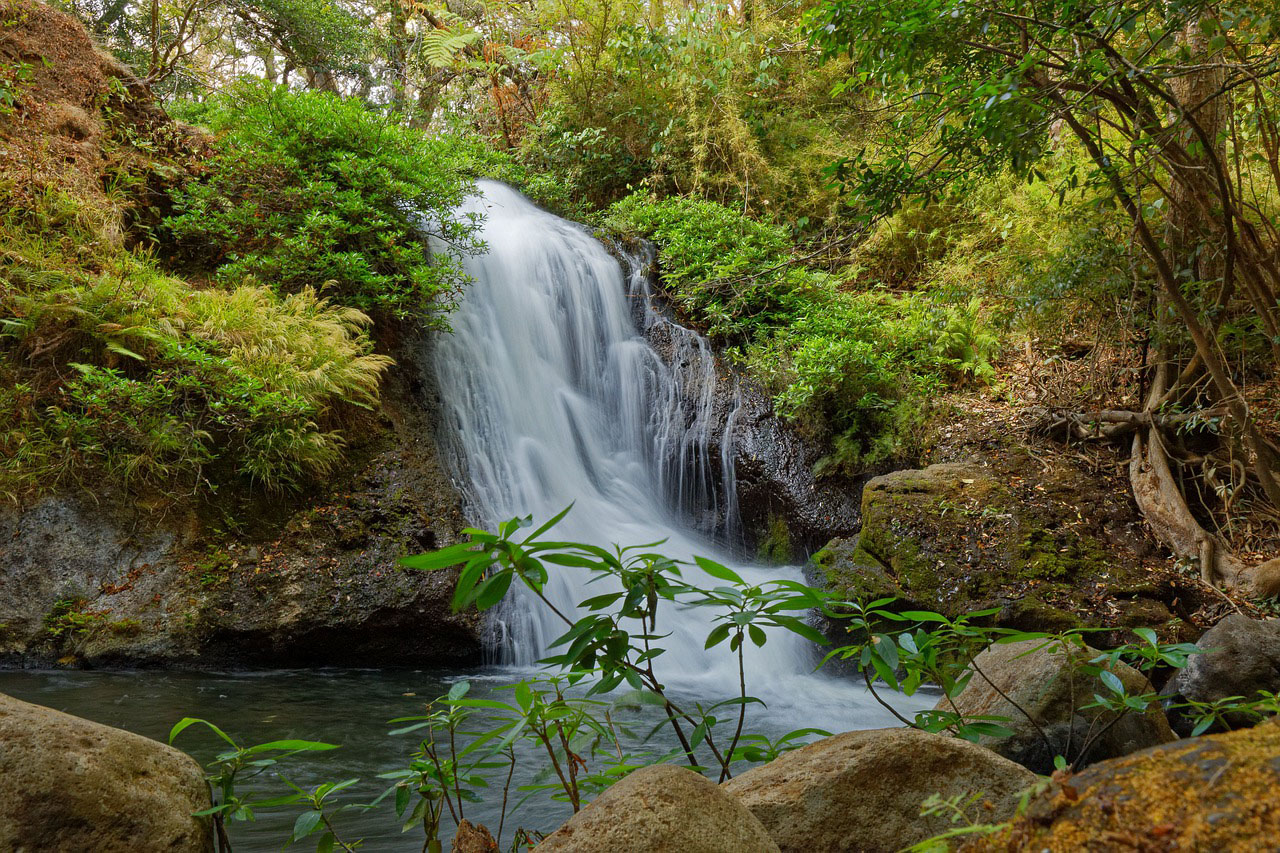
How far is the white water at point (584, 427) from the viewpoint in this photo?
5.83 m

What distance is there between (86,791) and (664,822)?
141cm

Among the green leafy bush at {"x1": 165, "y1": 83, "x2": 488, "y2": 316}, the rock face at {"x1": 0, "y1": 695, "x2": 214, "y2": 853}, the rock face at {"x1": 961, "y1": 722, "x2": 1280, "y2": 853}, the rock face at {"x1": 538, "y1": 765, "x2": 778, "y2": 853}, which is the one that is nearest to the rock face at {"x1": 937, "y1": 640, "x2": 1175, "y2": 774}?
the rock face at {"x1": 538, "y1": 765, "x2": 778, "y2": 853}

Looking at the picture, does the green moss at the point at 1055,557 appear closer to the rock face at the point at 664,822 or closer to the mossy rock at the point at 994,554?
the mossy rock at the point at 994,554

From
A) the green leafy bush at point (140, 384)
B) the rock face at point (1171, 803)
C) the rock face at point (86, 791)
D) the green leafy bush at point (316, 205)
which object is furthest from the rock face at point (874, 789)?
the green leafy bush at point (316, 205)

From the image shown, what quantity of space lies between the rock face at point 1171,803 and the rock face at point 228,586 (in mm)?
4482

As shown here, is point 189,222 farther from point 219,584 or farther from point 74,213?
point 219,584

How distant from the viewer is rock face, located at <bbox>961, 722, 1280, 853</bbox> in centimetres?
74

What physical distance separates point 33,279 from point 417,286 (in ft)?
9.63

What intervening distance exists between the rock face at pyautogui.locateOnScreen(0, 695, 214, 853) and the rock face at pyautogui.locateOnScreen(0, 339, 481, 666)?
3084mm

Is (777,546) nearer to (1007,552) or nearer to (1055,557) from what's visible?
(1007,552)

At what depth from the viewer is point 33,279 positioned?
17.8 feet

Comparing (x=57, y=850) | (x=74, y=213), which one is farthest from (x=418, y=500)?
(x=57, y=850)

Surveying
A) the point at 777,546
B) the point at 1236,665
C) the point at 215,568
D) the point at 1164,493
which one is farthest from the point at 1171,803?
the point at 777,546

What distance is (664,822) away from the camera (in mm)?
1372
